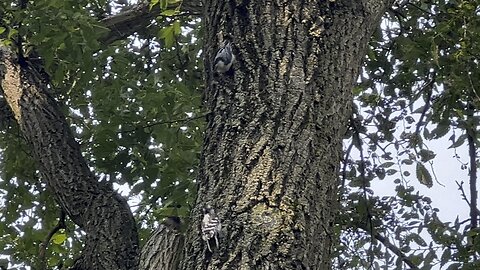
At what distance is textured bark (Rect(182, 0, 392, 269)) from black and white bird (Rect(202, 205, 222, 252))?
0.01 m

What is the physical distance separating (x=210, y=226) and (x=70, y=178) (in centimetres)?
106

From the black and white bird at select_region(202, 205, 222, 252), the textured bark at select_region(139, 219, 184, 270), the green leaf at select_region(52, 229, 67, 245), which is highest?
the green leaf at select_region(52, 229, 67, 245)

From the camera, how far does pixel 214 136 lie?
149 centimetres

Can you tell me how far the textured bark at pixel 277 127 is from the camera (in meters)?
1.33

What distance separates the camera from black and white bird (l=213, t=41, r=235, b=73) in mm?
1535

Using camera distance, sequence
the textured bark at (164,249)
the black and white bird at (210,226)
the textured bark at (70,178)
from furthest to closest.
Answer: the textured bark at (70,178) → the textured bark at (164,249) → the black and white bird at (210,226)

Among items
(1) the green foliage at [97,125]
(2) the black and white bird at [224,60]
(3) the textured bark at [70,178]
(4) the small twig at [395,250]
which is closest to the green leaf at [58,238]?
(1) the green foliage at [97,125]

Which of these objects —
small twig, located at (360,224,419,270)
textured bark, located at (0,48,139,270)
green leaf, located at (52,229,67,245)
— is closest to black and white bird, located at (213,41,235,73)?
textured bark, located at (0,48,139,270)

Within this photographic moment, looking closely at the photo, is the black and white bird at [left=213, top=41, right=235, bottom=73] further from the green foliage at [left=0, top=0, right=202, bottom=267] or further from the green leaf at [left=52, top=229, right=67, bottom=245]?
the green leaf at [left=52, top=229, right=67, bottom=245]

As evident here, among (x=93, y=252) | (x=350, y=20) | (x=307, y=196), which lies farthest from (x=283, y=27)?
(x=93, y=252)

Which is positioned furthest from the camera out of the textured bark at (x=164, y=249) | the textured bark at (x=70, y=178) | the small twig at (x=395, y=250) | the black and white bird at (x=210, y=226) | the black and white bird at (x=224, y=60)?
the small twig at (x=395, y=250)

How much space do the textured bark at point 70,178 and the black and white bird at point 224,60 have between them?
0.72 m

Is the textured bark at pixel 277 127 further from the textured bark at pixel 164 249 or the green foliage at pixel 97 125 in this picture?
the green foliage at pixel 97 125

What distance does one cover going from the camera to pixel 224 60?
1533 millimetres
